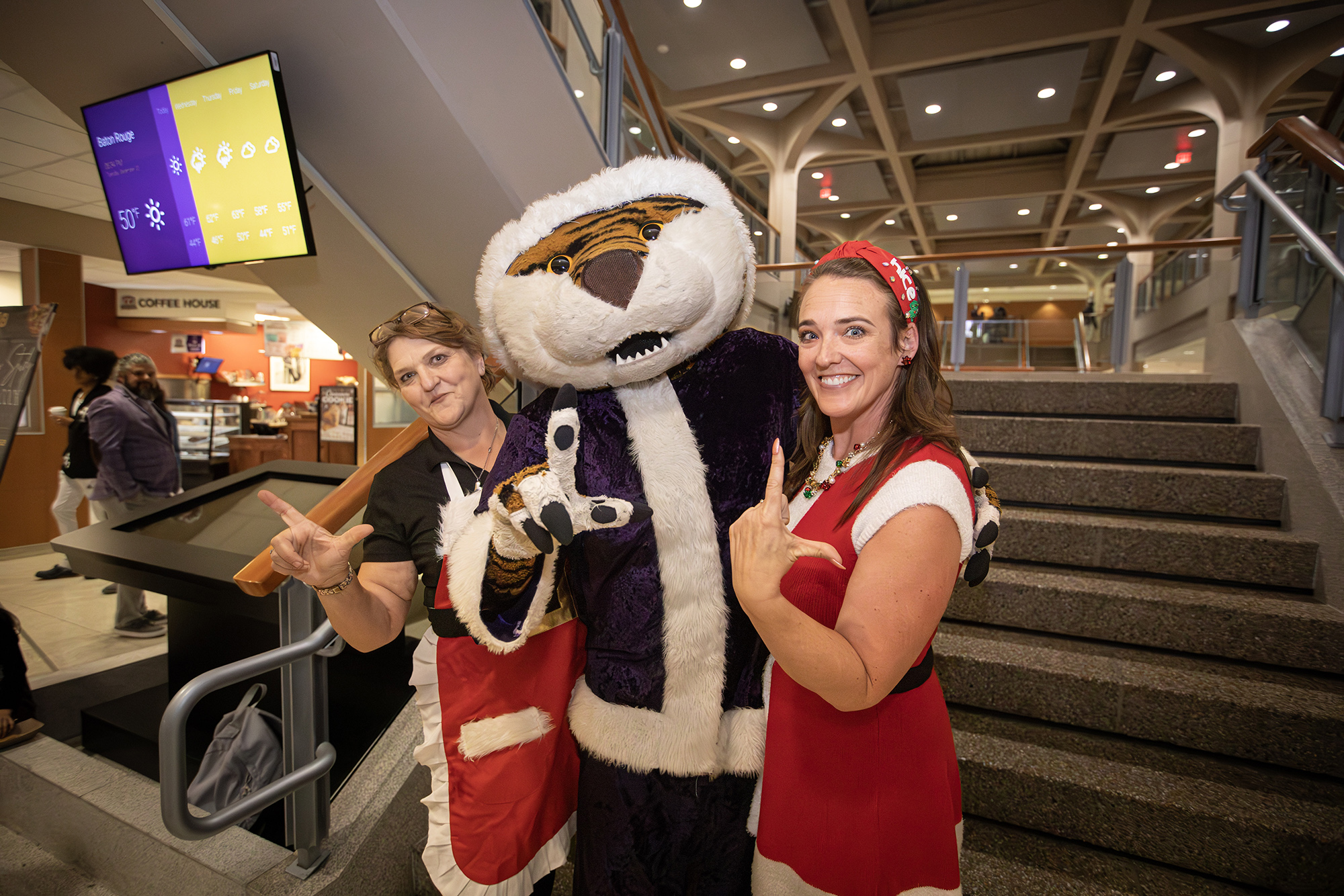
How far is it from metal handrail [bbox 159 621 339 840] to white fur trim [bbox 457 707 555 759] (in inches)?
26.0

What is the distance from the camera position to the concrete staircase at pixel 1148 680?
5.53ft

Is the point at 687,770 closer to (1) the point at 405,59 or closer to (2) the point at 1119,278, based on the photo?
(1) the point at 405,59

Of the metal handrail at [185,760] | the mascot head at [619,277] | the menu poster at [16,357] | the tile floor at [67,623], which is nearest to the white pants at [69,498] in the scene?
the tile floor at [67,623]

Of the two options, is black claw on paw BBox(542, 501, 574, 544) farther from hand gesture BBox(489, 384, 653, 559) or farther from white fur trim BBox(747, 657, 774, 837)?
white fur trim BBox(747, 657, 774, 837)

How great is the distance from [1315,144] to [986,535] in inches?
115

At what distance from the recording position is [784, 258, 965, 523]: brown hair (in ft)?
3.21

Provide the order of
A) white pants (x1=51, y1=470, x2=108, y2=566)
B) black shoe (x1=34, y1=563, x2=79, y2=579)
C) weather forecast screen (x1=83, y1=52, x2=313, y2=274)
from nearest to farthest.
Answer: weather forecast screen (x1=83, y1=52, x2=313, y2=274) → white pants (x1=51, y1=470, x2=108, y2=566) → black shoe (x1=34, y1=563, x2=79, y2=579)

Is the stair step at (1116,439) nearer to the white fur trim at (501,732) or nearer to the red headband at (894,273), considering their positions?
the red headband at (894,273)

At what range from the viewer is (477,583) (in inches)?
39.6

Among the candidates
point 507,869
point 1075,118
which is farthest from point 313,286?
point 1075,118

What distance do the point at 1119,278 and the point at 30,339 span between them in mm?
7959

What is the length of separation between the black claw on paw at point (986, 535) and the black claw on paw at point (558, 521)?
2.13 ft

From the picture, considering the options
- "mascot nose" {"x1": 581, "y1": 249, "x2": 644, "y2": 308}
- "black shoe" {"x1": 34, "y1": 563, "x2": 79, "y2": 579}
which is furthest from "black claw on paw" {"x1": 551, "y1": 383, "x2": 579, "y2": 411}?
"black shoe" {"x1": 34, "y1": 563, "x2": 79, "y2": 579}

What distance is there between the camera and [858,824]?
973mm
